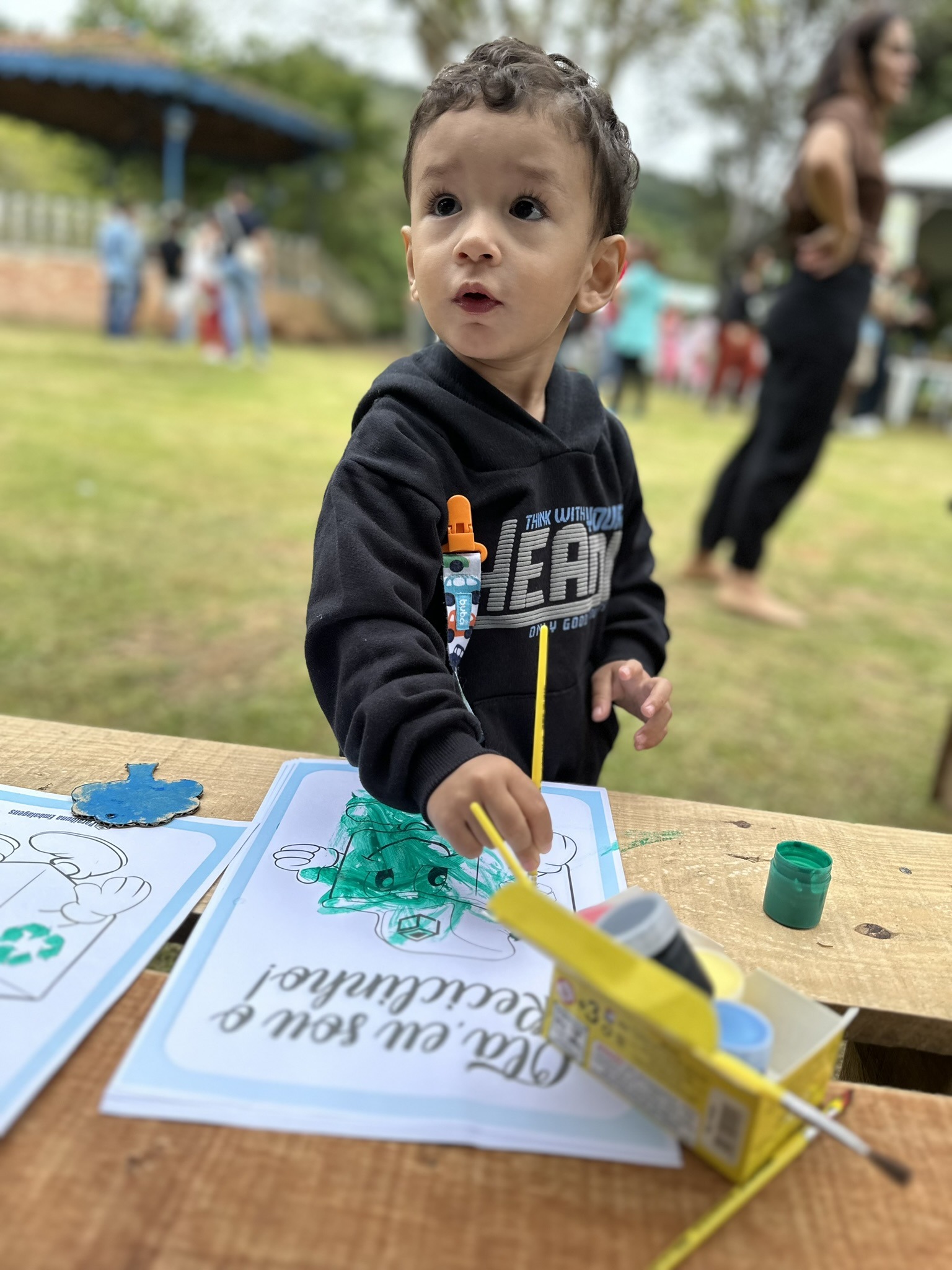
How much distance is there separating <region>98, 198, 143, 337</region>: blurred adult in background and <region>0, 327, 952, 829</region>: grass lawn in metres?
4.14

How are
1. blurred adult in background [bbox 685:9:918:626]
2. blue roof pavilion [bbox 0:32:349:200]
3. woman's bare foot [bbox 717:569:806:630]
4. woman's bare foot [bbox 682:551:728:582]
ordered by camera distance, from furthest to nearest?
blue roof pavilion [bbox 0:32:349:200] < woman's bare foot [bbox 682:551:728:582] < woman's bare foot [bbox 717:569:806:630] < blurred adult in background [bbox 685:9:918:626]

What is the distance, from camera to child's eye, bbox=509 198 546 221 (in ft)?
2.94

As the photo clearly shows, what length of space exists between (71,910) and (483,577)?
0.48 meters

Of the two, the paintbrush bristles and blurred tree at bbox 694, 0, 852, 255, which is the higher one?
blurred tree at bbox 694, 0, 852, 255

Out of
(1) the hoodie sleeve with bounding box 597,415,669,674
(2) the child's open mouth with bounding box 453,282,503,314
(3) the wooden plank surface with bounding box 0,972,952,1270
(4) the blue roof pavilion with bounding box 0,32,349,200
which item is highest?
(4) the blue roof pavilion with bounding box 0,32,349,200

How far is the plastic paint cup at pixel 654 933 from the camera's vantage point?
0.57 m

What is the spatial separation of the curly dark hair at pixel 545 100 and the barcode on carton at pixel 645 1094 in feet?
2.47

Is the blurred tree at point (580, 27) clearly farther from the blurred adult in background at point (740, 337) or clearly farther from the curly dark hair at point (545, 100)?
the curly dark hair at point (545, 100)

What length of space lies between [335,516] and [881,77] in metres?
2.65

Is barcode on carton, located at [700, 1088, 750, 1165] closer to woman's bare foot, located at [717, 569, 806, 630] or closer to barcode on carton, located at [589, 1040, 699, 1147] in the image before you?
barcode on carton, located at [589, 1040, 699, 1147]

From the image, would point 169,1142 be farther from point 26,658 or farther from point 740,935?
point 26,658

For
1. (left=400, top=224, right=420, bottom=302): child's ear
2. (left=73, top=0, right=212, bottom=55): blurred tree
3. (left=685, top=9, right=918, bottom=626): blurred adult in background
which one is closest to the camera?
(left=400, top=224, right=420, bottom=302): child's ear

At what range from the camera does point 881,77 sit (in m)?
2.75

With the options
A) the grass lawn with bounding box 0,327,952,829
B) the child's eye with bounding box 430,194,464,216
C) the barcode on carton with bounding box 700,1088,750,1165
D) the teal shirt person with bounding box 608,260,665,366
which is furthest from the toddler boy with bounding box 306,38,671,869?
the teal shirt person with bounding box 608,260,665,366
